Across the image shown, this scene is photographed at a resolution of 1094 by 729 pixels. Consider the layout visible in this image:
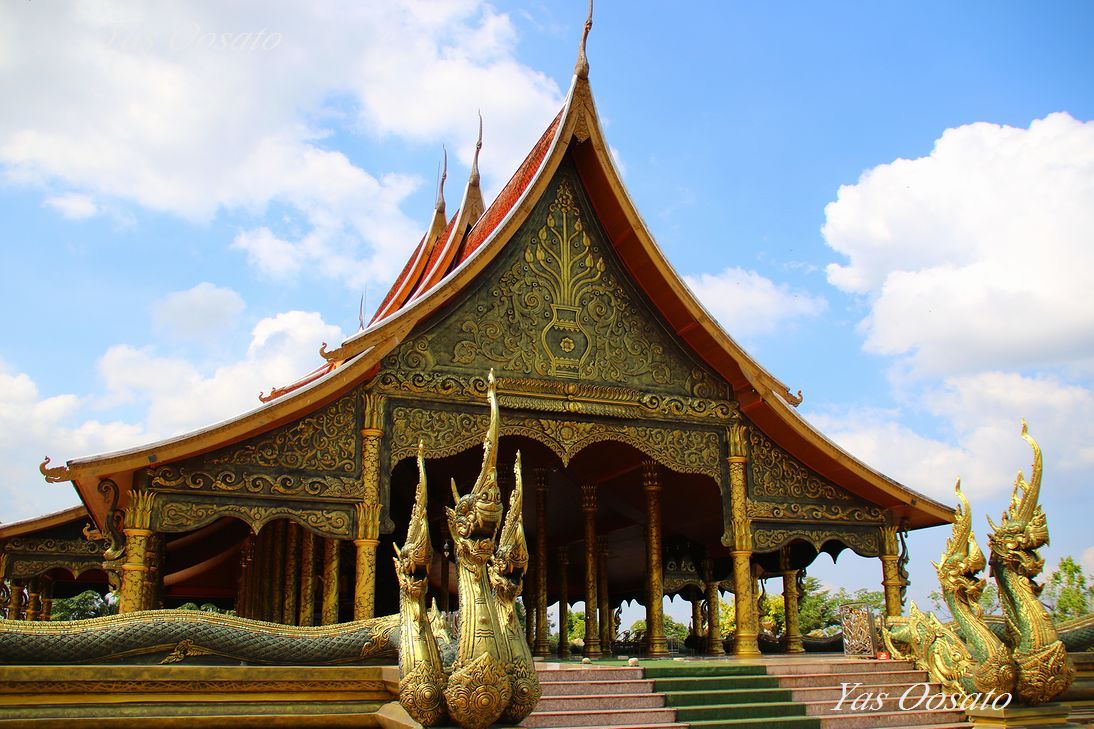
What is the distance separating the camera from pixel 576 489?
13.6 meters

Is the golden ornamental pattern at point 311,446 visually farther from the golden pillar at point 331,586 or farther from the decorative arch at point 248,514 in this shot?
the golden pillar at point 331,586

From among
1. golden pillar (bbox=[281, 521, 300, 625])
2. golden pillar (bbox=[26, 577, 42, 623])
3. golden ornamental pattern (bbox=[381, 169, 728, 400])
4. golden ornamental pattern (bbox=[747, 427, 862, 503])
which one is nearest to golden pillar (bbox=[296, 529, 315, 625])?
golden pillar (bbox=[281, 521, 300, 625])

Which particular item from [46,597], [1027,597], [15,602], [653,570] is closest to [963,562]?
[1027,597]

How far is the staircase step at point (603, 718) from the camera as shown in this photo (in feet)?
21.6

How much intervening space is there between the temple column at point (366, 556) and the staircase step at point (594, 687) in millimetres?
1969

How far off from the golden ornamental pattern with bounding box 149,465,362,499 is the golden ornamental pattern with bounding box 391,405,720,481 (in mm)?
588

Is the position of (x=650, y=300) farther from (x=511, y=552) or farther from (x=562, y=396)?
→ (x=511, y=552)

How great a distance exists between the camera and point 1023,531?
768 cm

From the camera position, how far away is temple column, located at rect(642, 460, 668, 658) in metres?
10.6

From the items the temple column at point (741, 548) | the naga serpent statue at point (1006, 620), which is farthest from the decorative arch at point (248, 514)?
the naga serpent statue at point (1006, 620)

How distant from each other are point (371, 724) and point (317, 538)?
564 cm

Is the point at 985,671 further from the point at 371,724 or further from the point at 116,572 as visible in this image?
the point at 116,572

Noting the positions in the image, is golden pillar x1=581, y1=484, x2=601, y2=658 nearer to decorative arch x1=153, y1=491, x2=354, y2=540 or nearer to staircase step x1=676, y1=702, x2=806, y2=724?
decorative arch x1=153, y1=491, x2=354, y2=540

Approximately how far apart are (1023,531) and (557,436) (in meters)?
4.29
